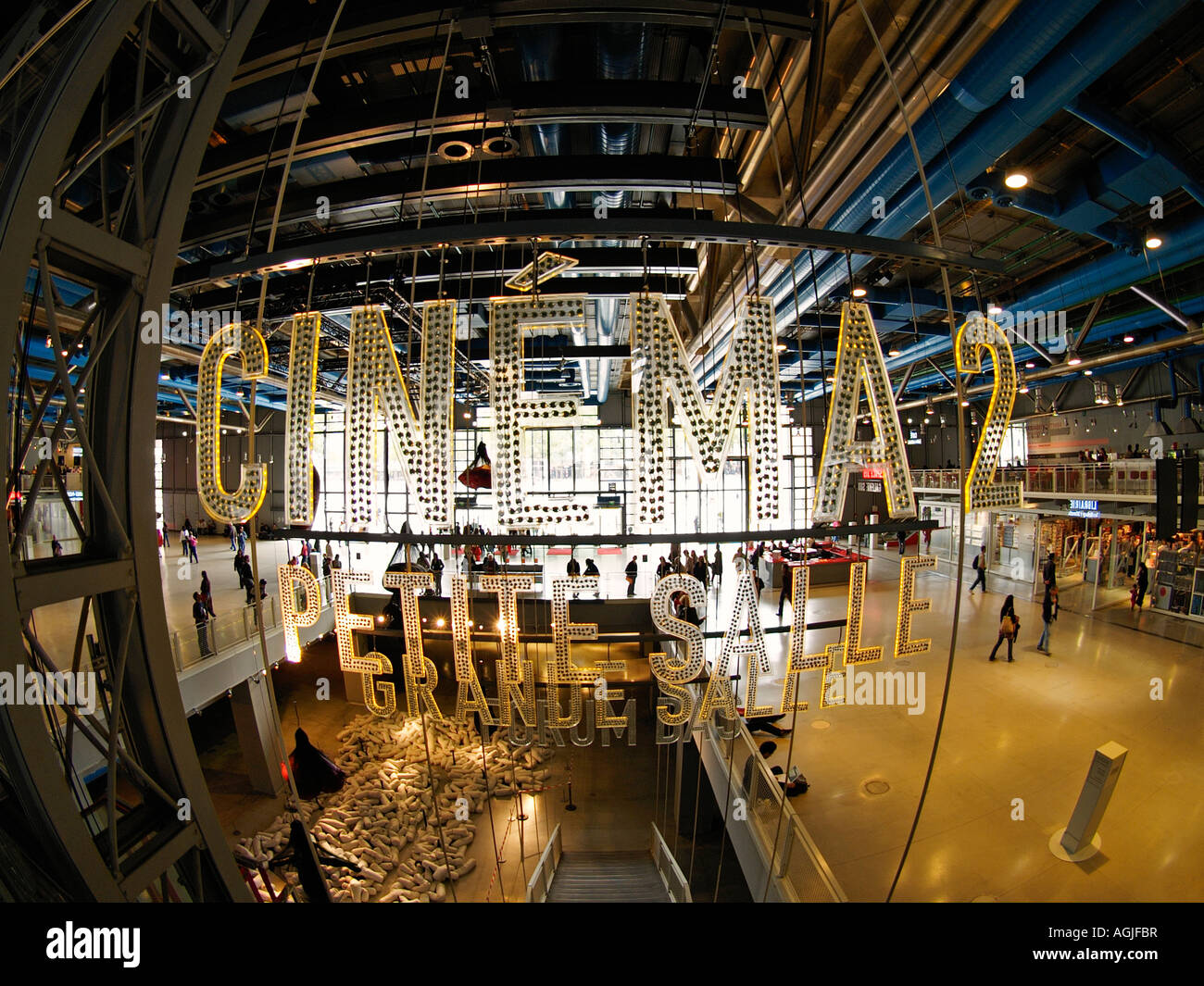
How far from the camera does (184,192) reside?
3115 millimetres

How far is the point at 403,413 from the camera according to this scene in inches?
134

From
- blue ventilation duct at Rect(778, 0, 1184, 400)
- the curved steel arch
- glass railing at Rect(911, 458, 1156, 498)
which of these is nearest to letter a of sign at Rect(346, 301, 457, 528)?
the curved steel arch

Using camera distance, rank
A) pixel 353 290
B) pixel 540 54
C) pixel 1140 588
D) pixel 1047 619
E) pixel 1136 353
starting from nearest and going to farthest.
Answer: pixel 540 54 → pixel 353 290 → pixel 1136 353 → pixel 1047 619 → pixel 1140 588

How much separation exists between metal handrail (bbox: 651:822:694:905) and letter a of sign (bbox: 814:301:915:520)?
19.2 feet

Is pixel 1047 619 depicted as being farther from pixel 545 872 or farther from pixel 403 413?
pixel 403 413

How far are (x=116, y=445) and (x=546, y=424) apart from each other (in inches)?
112

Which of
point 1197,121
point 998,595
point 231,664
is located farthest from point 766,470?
point 998,595

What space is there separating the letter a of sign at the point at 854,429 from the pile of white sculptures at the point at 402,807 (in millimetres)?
7312

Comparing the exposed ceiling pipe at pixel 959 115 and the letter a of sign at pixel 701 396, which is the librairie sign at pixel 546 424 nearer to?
the letter a of sign at pixel 701 396

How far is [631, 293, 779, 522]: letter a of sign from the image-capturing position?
322cm

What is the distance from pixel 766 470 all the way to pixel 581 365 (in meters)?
16.4

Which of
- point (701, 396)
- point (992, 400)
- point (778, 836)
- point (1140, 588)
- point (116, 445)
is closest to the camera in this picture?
point (116, 445)

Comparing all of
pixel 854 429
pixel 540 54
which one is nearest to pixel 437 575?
pixel 854 429

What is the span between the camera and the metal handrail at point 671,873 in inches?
266
